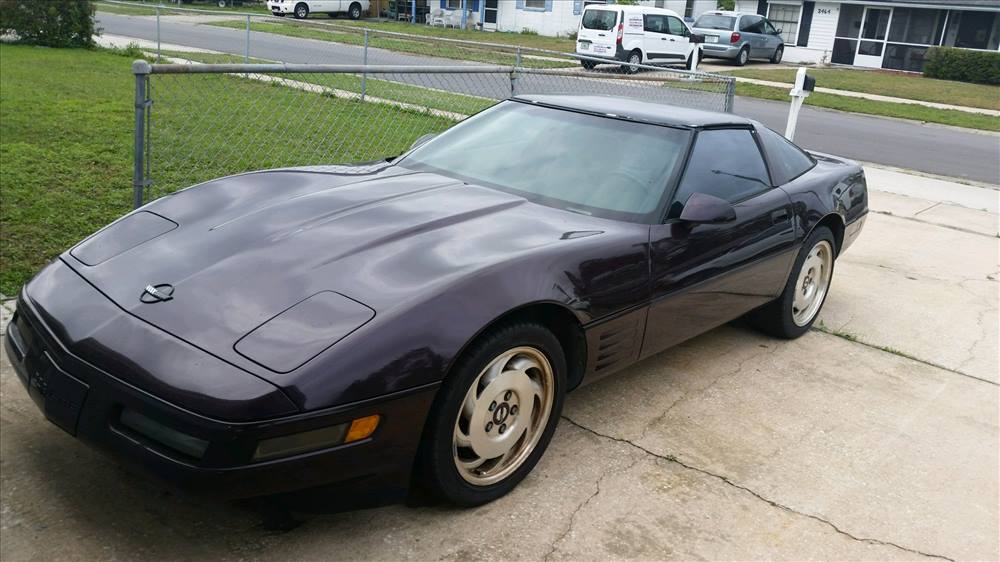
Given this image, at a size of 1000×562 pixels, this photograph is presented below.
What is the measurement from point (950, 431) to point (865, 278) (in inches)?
100

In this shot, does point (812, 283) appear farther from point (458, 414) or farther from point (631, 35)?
point (631, 35)

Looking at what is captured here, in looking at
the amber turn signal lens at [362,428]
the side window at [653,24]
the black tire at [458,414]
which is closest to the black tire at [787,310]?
the black tire at [458,414]

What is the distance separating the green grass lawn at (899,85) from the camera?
23.5 meters

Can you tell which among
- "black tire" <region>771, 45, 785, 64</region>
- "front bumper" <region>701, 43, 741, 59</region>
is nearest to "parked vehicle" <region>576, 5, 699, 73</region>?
"front bumper" <region>701, 43, 741, 59</region>

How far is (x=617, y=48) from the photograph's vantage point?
2420cm

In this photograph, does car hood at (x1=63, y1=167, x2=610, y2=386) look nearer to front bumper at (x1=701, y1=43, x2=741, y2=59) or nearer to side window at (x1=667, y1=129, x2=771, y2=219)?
side window at (x1=667, y1=129, x2=771, y2=219)

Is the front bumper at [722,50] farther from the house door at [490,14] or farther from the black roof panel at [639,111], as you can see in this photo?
the black roof panel at [639,111]

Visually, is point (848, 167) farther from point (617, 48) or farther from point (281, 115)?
point (617, 48)

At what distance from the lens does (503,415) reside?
3.15 meters

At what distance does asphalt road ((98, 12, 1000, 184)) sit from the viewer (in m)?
13.1

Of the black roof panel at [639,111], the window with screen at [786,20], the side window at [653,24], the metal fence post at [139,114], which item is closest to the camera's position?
the metal fence post at [139,114]

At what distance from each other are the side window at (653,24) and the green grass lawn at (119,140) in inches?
597

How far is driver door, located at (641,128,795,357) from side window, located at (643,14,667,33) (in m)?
21.1

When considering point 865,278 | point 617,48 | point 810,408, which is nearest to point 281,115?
point 865,278
